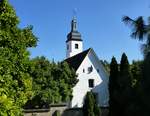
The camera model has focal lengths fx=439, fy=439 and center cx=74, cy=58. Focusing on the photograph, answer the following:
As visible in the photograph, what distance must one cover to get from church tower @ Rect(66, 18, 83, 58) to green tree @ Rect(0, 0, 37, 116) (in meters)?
61.8

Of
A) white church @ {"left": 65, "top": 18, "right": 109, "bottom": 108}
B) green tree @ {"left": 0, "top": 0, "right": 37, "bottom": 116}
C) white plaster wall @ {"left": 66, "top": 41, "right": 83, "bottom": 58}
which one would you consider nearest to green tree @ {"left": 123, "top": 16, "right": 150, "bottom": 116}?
green tree @ {"left": 0, "top": 0, "right": 37, "bottom": 116}

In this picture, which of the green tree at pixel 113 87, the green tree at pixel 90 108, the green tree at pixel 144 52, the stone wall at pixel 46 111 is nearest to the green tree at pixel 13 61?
the green tree at pixel 144 52

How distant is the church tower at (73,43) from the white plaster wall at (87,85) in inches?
942

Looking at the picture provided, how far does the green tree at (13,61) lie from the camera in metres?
14.1

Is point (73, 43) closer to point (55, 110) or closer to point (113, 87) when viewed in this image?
point (55, 110)

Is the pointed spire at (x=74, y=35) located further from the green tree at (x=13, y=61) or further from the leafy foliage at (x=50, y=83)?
the green tree at (x=13, y=61)

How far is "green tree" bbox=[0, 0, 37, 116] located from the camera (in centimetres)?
1407

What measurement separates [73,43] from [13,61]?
63489mm

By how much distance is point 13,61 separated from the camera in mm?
14719

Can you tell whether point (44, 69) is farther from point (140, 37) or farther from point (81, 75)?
point (140, 37)

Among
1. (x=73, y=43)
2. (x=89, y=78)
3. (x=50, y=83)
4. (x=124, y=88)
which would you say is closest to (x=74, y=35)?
(x=73, y=43)

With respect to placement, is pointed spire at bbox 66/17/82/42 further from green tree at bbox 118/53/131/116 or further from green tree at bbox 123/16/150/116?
green tree at bbox 123/16/150/116

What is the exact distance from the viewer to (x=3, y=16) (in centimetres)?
1488

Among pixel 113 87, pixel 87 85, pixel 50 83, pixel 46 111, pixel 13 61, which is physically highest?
pixel 87 85
